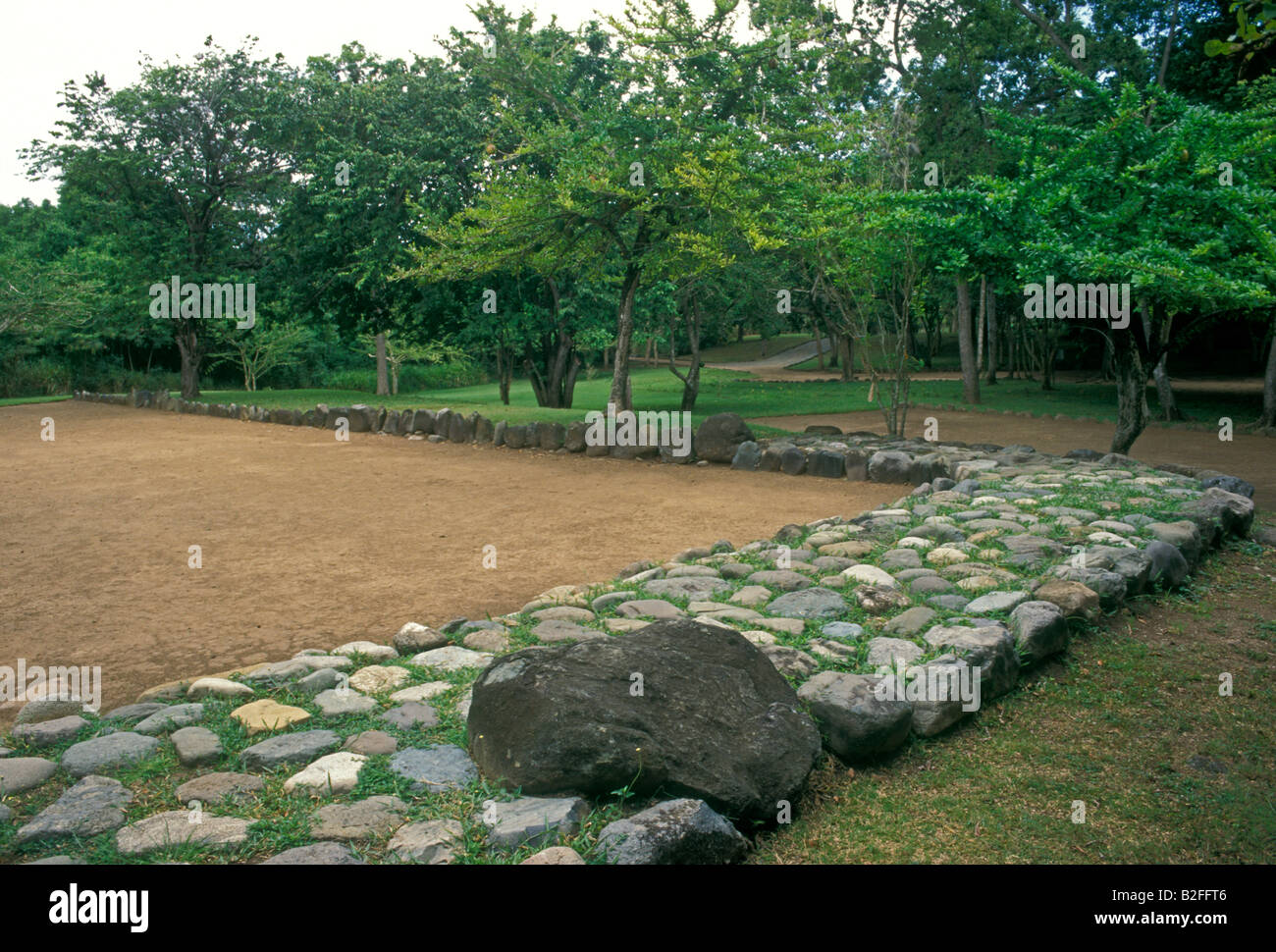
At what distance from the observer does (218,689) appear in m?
4.37

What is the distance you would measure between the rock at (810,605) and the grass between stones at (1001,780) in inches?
3.3

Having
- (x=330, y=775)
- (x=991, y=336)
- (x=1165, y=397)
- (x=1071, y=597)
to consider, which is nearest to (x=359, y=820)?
(x=330, y=775)

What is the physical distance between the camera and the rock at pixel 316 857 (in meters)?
2.77

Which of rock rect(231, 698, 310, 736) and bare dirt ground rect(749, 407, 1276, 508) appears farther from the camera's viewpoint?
bare dirt ground rect(749, 407, 1276, 508)

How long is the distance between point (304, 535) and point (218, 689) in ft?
13.8

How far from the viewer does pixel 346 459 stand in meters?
13.4

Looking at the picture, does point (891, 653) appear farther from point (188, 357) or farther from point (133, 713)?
point (188, 357)

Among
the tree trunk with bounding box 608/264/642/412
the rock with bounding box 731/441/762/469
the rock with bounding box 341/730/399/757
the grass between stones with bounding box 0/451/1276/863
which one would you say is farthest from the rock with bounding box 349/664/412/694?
the tree trunk with bounding box 608/264/642/412

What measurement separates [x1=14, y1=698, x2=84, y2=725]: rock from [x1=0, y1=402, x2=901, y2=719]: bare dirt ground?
235mm

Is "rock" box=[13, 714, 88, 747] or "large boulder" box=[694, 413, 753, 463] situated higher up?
"large boulder" box=[694, 413, 753, 463]

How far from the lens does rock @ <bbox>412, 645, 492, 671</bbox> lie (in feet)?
15.2

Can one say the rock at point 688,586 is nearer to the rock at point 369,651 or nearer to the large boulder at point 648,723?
the rock at point 369,651

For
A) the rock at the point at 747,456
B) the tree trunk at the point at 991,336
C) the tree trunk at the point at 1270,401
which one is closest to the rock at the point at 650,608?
the rock at the point at 747,456

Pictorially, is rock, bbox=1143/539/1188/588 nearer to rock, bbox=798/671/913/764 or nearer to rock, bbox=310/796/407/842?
rock, bbox=798/671/913/764
